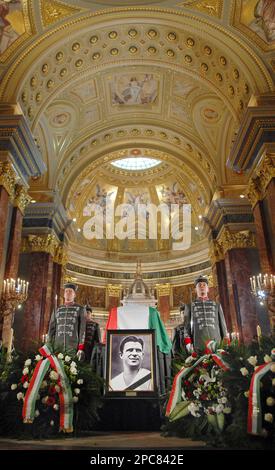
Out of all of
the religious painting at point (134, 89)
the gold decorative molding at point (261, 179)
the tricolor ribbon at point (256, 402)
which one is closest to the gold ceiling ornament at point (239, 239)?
the gold decorative molding at point (261, 179)

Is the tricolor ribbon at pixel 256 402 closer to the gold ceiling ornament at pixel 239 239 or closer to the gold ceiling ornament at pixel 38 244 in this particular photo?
the gold ceiling ornament at pixel 239 239

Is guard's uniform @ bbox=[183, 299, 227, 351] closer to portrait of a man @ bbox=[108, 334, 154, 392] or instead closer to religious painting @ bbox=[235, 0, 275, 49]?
portrait of a man @ bbox=[108, 334, 154, 392]

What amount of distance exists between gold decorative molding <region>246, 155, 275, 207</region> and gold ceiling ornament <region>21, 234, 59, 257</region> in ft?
26.7

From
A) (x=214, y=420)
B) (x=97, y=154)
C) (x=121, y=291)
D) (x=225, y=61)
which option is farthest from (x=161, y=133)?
(x=214, y=420)

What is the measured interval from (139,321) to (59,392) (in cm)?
233

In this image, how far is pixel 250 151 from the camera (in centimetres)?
1045

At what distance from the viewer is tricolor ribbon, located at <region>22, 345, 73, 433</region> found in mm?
3678

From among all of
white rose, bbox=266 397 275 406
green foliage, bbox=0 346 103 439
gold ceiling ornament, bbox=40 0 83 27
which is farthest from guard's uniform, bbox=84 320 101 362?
gold ceiling ornament, bbox=40 0 83 27

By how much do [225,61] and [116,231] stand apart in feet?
51.9

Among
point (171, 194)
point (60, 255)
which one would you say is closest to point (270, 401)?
point (60, 255)

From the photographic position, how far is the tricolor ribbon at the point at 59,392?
12.1 ft

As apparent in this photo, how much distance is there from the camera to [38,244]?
14539 mm

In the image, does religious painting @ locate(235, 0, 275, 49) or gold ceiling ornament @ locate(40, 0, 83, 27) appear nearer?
religious painting @ locate(235, 0, 275, 49)
